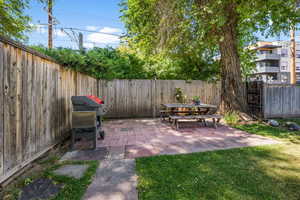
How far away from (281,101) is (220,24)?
4.56 m

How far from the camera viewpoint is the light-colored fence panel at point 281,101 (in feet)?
20.4

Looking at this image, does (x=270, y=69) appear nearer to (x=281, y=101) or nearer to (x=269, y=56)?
(x=269, y=56)

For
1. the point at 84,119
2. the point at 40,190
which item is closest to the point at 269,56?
the point at 84,119

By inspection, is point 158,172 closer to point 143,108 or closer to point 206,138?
point 206,138

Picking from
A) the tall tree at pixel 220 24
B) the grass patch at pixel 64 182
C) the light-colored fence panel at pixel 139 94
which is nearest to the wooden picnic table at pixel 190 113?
the light-colored fence panel at pixel 139 94

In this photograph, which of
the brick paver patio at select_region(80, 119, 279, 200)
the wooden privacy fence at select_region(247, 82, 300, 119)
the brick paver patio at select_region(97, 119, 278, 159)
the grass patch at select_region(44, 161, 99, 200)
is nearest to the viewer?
the grass patch at select_region(44, 161, 99, 200)

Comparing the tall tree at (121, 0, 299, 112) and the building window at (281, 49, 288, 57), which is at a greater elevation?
the building window at (281, 49, 288, 57)

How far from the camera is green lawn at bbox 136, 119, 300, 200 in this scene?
1.70m

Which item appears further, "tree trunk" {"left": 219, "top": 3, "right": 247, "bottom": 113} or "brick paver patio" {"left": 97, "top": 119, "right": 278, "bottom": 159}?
"tree trunk" {"left": 219, "top": 3, "right": 247, "bottom": 113}

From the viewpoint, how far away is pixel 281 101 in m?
6.41

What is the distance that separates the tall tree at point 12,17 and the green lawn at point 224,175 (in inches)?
242

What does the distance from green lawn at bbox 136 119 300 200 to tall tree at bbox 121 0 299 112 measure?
346cm

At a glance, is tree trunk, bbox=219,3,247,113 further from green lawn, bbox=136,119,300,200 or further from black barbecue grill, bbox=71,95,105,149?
black barbecue grill, bbox=71,95,105,149

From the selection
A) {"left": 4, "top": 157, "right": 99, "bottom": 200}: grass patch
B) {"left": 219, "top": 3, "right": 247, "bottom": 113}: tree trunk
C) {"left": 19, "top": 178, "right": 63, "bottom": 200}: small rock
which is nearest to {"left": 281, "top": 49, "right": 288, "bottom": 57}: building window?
{"left": 219, "top": 3, "right": 247, "bottom": 113}: tree trunk
